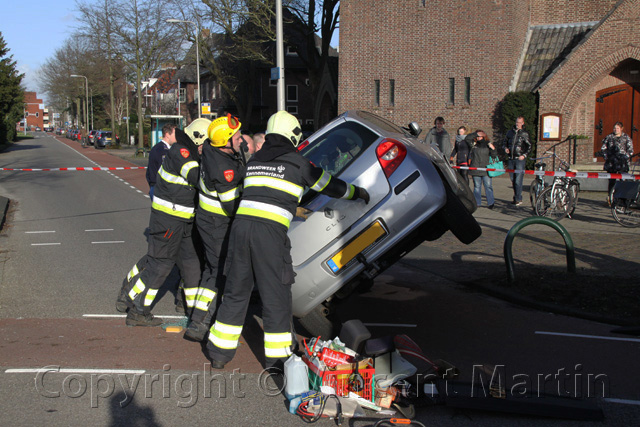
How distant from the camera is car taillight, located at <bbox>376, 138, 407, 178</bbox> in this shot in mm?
5051

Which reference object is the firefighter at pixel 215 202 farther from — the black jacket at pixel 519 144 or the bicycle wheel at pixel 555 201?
the black jacket at pixel 519 144

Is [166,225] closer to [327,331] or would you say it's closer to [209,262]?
[209,262]

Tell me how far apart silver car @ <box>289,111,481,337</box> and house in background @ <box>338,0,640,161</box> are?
18.6 metres

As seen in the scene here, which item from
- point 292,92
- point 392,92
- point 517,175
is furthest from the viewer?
point 292,92

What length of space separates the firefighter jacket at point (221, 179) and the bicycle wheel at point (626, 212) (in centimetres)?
854

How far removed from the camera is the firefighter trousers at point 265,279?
15.1ft

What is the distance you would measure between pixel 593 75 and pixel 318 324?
19449 mm

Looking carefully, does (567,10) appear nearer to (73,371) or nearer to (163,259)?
(163,259)

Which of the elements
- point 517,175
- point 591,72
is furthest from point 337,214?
point 591,72

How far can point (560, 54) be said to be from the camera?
23.8 meters

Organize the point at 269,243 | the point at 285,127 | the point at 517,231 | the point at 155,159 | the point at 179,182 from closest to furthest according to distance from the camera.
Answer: the point at 269,243 < the point at 285,127 < the point at 179,182 < the point at 517,231 < the point at 155,159

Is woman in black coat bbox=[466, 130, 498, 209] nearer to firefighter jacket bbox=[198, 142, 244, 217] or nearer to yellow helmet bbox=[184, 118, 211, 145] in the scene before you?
yellow helmet bbox=[184, 118, 211, 145]

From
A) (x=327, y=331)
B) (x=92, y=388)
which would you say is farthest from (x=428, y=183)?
(x=92, y=388)

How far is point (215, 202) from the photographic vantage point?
18.3 ft
